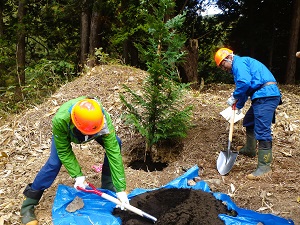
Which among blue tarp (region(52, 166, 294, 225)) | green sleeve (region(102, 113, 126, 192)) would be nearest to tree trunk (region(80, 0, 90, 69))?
blue tarp (region(52, 166, 294, 225))

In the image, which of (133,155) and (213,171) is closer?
(213,171)

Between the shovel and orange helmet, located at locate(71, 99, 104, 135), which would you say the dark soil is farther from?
orange helmet, located at locate(71, 99, 104, 135)

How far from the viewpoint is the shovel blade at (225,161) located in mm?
4824

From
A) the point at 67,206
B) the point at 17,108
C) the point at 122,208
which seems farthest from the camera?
the point at 17,108

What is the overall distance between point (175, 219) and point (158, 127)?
1.80 meters

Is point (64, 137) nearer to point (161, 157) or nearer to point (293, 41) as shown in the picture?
point (161, 157)

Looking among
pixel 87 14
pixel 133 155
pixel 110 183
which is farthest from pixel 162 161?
pixel 87 14

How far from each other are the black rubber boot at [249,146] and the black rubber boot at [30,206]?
3.22 meters

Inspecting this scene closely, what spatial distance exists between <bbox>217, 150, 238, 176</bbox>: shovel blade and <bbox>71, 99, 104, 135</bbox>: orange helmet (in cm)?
238

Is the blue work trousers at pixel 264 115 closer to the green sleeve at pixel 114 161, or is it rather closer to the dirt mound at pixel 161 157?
the dirt mound at pixel 161 157

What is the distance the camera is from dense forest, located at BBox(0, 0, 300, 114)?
31.3ft

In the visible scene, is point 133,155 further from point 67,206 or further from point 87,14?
point 87,14

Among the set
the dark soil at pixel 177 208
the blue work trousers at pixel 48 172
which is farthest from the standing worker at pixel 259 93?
the blue work trousers at pixel 48 172

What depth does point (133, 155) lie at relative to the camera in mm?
5547
